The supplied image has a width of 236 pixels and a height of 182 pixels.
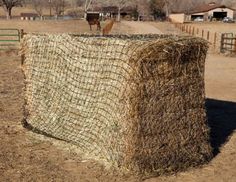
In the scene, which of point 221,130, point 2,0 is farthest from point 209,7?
point 221,130

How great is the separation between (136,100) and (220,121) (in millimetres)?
3696

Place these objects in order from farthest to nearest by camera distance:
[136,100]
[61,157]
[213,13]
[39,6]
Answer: [39,6] < [213,13] < [61,157] < [136,100]

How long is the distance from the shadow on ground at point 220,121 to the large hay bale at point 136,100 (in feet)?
3.43

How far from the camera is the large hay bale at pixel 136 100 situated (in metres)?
5.43

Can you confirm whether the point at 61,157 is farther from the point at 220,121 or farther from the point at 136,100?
the point at 220,121

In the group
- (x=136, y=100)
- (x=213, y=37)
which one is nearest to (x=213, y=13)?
(x=213, y=37)

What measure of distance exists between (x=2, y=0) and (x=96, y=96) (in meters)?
70.8

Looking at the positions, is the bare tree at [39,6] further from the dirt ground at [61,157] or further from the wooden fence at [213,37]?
the dirt ground at [61,157]

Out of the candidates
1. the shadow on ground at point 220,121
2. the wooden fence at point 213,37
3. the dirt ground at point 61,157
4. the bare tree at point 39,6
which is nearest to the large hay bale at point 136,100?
the dirt ground at point 61,157

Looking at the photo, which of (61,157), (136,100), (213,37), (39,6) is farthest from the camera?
(39,6)

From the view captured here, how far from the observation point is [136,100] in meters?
5.38

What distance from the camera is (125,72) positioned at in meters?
5.48

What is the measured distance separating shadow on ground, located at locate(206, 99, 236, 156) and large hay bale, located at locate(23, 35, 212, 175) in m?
1.05

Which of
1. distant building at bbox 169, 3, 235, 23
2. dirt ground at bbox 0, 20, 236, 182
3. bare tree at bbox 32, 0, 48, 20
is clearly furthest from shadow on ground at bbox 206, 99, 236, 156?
distant building at bbox 169, 3, 235, 23
